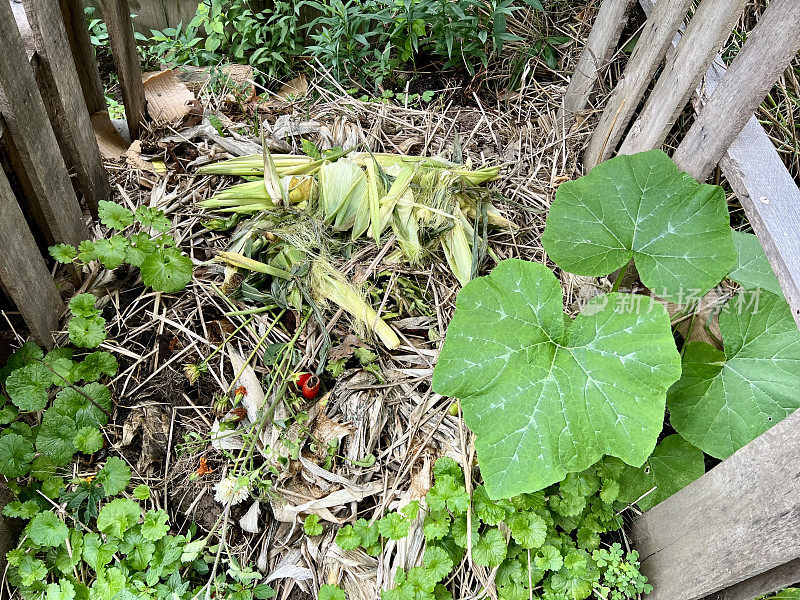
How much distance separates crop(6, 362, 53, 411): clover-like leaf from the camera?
175cm

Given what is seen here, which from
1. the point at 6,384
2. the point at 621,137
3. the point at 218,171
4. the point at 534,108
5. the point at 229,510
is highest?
the point at 621,137

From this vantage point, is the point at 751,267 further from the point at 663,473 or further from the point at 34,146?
the point at 34,146

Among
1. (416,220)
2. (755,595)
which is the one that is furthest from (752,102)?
(755,595)

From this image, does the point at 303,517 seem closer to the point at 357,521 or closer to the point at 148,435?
the point at 357,521

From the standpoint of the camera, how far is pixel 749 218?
5.03ft

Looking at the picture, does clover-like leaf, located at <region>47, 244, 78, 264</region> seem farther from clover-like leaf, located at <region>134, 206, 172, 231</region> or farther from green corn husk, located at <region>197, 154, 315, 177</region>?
green corn husk, located at <region>197, 154, 315, 177</region>

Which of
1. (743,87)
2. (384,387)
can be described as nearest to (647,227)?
(743,87)

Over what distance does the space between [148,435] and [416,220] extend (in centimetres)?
110

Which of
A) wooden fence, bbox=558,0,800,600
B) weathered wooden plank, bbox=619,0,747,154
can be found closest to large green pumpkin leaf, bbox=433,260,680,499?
wooden fence, bbox=558,0,800,600

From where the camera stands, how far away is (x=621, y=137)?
2.16 metres

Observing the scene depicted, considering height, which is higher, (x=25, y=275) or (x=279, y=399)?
(x=25, y=275)

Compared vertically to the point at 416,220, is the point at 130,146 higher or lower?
lower

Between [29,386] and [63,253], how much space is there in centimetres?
42

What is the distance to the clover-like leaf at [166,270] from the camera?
193 cm
